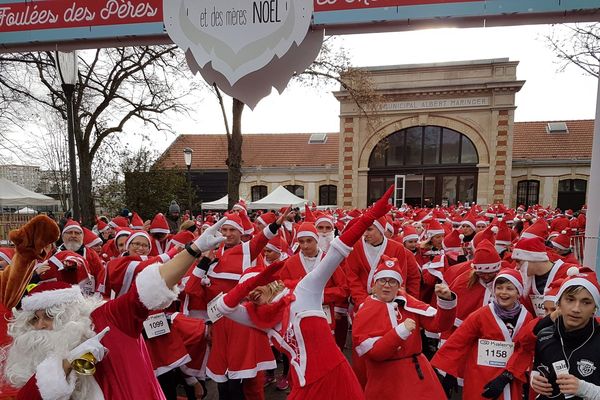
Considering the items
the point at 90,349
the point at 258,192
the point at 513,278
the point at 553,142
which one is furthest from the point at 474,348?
the point at 553,142

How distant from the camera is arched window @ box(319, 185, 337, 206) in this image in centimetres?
2678

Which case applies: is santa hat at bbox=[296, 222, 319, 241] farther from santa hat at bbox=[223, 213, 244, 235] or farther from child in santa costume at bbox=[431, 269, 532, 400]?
child in santa costume at bbox=[431, 269, 532, 400]

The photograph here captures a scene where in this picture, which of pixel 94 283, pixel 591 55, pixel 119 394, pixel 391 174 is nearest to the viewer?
pixel 119 394

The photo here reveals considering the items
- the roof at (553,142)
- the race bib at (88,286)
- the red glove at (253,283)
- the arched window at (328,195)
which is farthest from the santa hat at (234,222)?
the roof at (553,142)

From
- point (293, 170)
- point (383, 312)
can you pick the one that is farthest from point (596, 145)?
point (293, 170)

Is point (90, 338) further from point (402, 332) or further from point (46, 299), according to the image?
point (402, 332)

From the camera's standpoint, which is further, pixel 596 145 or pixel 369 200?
pixel 369 200

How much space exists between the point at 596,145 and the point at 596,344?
2.51 metres

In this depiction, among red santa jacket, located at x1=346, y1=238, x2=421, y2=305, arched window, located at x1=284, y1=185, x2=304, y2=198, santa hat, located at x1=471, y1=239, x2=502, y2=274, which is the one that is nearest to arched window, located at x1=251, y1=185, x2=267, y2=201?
arched window, located at x1=284, y1=185, x2=304, y2=198

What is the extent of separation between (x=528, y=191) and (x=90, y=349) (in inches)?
1077

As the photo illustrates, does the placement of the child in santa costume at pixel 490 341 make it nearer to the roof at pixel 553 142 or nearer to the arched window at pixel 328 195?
the arched window at pixel 328 195

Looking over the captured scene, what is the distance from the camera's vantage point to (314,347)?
232 cm

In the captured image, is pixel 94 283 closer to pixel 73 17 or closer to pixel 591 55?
pixel 73 17

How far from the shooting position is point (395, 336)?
2.71 m
